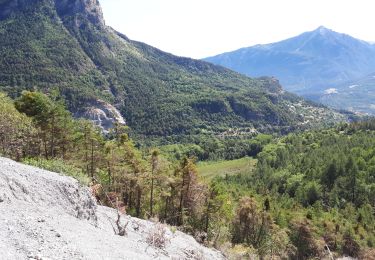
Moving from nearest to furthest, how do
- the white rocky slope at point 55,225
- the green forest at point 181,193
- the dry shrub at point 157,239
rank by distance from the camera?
the white rocky slope at point 55,225 → the dry shrub at point 157,239 → the green forest at point 181,193

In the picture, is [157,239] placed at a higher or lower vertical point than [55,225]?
lower

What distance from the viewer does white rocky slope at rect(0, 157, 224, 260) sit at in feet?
67.7

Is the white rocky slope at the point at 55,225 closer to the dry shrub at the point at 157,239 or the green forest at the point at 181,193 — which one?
the dry shrub at the point at 157,239

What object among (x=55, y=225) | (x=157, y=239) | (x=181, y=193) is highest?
(x=55, y=225)

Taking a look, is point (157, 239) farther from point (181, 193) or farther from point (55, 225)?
point (181, 193)

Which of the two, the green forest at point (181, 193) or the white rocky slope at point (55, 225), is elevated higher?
the white rocky slope at point (55, 225)

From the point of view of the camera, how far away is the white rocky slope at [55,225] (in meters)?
20.6

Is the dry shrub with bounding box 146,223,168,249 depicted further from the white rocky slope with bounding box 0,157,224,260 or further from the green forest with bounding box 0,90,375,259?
the green forest with bounding box 0,90,375,259

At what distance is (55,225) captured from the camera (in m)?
24.9

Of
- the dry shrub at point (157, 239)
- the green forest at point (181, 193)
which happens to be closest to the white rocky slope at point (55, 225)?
the dry shrub at point (157, 239)

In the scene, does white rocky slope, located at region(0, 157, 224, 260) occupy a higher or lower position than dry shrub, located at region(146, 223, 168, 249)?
higher

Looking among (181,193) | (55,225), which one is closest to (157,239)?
(55,225)

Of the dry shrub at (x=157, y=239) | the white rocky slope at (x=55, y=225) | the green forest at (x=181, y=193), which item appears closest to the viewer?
the white rocky slope at (x=55, y=225)

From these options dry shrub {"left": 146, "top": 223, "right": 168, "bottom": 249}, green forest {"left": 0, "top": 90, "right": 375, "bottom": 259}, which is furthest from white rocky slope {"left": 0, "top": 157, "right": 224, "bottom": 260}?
green forest {"left": 0, "top": 90, "right": 375, "bottom": 259}
